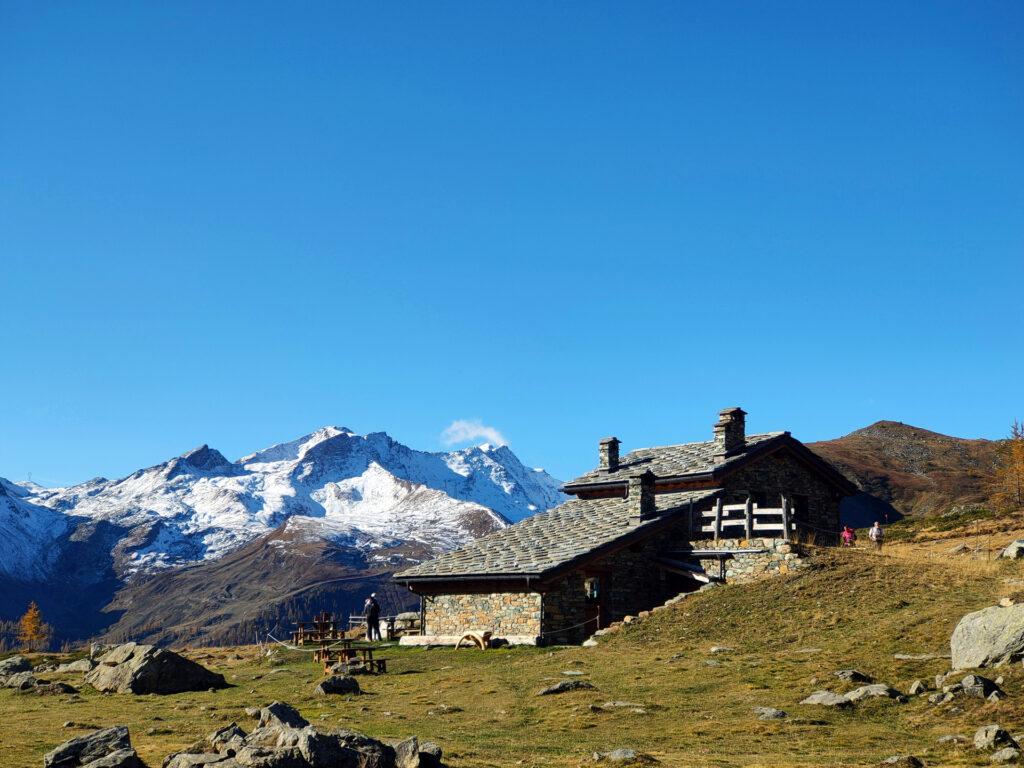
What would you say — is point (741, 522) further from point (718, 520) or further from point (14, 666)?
point (14, 666)

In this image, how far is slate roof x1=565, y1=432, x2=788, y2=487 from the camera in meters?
42.3

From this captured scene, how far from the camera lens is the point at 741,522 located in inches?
1455

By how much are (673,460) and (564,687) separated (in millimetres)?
23805

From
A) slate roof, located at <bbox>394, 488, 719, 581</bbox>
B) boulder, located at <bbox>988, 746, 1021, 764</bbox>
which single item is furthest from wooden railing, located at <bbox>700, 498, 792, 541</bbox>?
boulder, located at <bbox>988, 746, 1021, 764</bbox>

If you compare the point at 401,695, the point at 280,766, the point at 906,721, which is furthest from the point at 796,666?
the point at 280,766

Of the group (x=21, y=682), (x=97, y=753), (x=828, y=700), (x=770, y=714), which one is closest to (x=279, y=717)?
(x=97, y=753)

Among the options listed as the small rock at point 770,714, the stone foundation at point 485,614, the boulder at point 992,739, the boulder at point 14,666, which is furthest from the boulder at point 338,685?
the boulder at point 992,739

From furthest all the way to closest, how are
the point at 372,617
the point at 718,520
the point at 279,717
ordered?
the point at 372,617, the point at 718,520, the point at 279,717

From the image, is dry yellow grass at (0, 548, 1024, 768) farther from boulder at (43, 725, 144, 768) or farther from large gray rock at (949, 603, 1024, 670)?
boulder at (43, 725, 144, 768)

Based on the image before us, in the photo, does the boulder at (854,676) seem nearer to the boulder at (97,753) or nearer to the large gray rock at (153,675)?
the boulder at (97,753)

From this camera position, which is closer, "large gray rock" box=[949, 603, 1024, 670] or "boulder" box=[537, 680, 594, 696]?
"large gray rock" box=[949, 603, 1024, 670]

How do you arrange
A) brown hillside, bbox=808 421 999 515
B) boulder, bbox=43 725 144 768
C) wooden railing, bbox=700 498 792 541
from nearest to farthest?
boulder, bbox=43 725 144 768, wooden railing, bbox=700 498 792 541, brown hillside, bbox=808 421 999 515

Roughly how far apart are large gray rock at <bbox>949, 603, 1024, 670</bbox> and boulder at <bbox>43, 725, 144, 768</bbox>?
15.7 metres

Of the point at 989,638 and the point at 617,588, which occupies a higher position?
the point at 617,588
